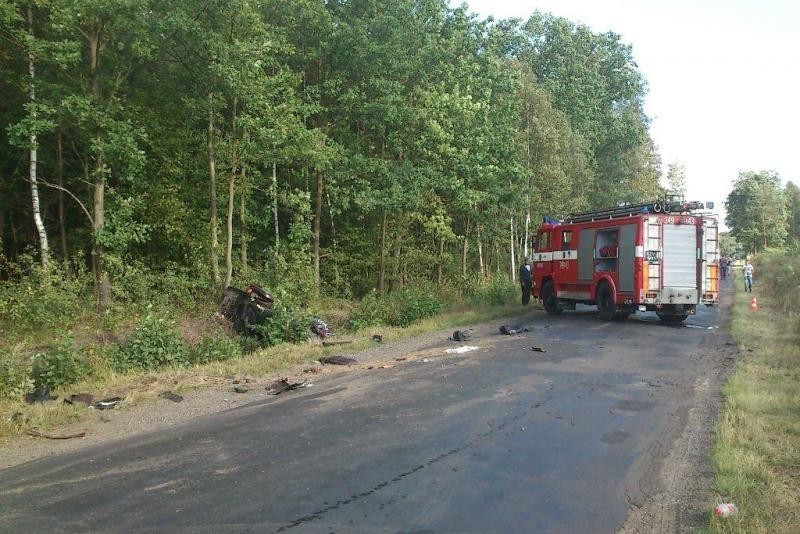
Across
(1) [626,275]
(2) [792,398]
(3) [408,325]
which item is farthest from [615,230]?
(2) [792,398]

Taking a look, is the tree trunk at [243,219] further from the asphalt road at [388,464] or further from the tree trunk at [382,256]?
the asphalt road at [388,464]

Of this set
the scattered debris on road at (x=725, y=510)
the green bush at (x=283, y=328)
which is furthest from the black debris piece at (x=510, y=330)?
the scattered debris on road at (x=725, y=510)

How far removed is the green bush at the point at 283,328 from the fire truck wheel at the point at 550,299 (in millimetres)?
9548

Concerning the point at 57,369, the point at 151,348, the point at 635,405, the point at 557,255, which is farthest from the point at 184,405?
the point at 557,255

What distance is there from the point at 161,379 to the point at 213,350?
11.0 feet

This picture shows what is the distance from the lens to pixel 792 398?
8617mm

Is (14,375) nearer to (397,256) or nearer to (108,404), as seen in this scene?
(108,404)

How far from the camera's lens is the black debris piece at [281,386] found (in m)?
9.77

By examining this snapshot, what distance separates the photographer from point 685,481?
5695 mm

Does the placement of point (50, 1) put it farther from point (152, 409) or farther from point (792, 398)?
point (792, 398)

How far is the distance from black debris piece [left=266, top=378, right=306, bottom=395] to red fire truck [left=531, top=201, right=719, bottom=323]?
36.3ft

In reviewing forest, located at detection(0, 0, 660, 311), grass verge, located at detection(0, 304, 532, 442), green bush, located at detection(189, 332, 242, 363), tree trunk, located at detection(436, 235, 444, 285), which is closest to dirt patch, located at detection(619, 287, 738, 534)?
grass verge, located at detection(0, 304, 532, 442)

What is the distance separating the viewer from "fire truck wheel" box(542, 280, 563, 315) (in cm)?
2141

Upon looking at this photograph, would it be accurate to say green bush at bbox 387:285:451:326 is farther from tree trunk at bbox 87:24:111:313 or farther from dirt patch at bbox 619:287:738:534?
dirt patch at bbox 619:287:738:534
